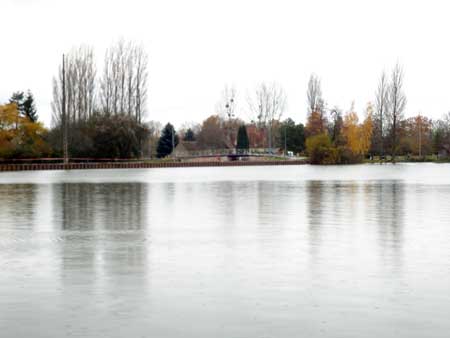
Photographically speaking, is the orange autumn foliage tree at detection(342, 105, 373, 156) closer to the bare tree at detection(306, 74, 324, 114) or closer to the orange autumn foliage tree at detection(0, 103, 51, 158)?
the bare tree at detection(306, 74, 324, 114)

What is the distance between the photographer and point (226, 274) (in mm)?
8352

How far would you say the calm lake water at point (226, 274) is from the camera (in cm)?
583

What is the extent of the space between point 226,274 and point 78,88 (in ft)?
235

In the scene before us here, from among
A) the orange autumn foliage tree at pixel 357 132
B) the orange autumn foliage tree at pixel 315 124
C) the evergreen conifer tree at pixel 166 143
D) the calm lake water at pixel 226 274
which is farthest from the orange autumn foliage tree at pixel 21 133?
the evergreen conifer tree at pixel 166 143

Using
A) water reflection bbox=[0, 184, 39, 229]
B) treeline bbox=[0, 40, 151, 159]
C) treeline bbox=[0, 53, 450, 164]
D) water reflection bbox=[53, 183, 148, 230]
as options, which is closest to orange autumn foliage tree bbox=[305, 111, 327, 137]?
treeline bbox=[0, 53, 450, 164]

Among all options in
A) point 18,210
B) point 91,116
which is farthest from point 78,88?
point 18,210

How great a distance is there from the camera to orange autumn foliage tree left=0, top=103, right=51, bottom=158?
7118 cm

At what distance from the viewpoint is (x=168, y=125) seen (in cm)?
13938

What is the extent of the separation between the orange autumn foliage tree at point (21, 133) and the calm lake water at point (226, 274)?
56377 mm

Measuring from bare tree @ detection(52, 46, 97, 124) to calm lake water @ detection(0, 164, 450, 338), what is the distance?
201 feet

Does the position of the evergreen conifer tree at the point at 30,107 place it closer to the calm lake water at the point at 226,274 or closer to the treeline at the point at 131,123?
the treeline at the point at 131,123

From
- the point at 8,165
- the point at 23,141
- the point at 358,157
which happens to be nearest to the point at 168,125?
the point at 358,157

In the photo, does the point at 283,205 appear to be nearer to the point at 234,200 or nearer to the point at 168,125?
the point at 234,200

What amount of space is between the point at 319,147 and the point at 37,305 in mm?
86592
